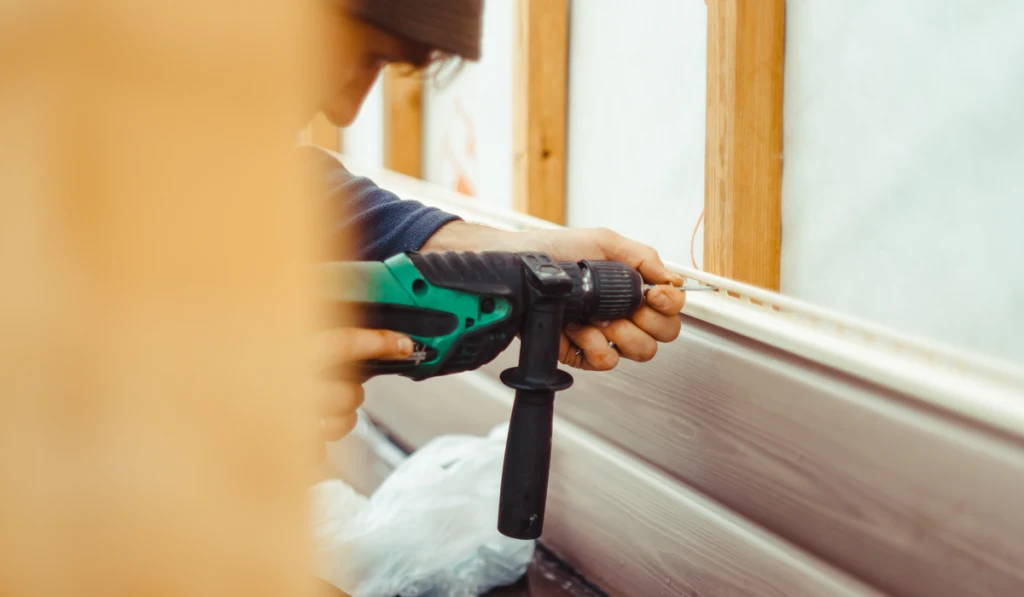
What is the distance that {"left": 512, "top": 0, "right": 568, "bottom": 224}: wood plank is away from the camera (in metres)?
1.77

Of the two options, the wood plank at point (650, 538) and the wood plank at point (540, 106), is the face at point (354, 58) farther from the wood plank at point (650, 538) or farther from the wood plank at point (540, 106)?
the wood plank at point (540, 106)

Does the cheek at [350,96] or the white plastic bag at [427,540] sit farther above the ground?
the cheek at [350,96]

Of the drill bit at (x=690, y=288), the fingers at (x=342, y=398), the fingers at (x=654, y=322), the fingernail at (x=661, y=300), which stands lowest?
the fingers at (x=342, y=398)

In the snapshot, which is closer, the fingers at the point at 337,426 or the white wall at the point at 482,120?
the fingers at the point at 337,426

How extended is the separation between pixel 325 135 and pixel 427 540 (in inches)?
89.0

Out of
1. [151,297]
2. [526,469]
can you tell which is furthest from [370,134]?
[151,297]

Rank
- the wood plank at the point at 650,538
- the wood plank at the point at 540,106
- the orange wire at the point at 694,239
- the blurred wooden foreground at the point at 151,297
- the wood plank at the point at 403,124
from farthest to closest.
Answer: the wood plank at the point at 403,124 → the wood plank at the point at 540,106 → the orange wire at the point at 694,239 → the wood plank at the point at 650,538 → the blurred wooden foreground at the point at 151,297


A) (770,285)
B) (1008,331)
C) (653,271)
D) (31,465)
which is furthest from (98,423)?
(770,285)

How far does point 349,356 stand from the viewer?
642 millimetres

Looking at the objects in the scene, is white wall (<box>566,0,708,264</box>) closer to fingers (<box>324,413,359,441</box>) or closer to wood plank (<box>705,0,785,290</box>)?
wood plank (<box>705,0,785,290</box>)

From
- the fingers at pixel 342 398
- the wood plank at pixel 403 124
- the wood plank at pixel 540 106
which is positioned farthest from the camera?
the wood plank at pixel 403 124

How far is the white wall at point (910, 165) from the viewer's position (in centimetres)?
95

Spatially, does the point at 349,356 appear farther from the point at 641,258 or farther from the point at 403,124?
the point at 403,124

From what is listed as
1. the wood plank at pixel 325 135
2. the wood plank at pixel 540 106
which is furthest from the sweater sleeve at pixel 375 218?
the wood plank at pixel 325 135
